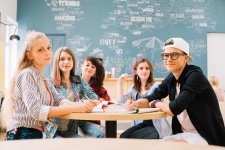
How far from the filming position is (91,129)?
234 centimetres

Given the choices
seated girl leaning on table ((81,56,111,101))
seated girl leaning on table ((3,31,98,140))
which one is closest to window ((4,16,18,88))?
seated girl leaning on table ((81,56,111,101))

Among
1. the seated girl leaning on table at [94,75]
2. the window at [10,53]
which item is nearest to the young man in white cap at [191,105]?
the seated girl leaning on table at [94,75]

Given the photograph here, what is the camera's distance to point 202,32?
21.6 feet

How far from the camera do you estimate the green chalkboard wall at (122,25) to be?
645cm

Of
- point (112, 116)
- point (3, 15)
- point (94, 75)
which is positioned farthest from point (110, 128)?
point (3, 15)

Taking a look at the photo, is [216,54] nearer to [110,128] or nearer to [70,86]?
[70,86]

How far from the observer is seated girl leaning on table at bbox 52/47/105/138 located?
2.27 m

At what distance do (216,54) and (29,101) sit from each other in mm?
5836

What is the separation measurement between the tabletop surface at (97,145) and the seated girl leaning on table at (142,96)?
1.30 metres

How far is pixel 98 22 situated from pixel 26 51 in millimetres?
4810

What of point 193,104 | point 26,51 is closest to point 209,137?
point 193,104

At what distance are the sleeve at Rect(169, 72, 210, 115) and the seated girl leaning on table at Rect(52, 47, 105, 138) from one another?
80 centimetres

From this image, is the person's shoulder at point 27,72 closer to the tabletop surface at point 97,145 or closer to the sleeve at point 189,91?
the sleeve at point 189,91

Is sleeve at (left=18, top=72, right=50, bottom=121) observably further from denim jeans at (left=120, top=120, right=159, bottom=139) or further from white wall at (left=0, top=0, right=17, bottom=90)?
white wall at (left=0, top=0, right=17, bottom=90)
